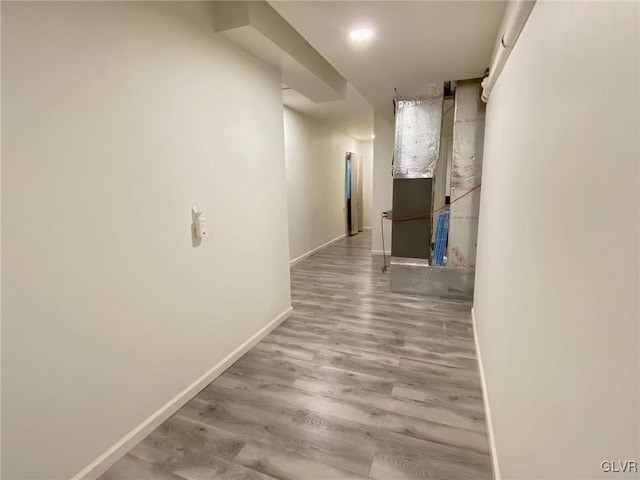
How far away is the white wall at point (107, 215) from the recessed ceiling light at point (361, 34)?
851mm

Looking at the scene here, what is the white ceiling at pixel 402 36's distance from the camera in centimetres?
187

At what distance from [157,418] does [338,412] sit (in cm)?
107

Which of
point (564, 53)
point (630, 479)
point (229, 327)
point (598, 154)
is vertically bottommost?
point (229, 327)

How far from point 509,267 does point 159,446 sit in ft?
6.65

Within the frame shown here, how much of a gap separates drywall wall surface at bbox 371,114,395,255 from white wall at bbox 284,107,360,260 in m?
1.14

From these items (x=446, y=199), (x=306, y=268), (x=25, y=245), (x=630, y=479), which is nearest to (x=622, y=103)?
(x=630, y=479)

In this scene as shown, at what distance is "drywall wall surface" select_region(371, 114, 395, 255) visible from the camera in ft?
18.9

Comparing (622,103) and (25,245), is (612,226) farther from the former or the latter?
(25,245)

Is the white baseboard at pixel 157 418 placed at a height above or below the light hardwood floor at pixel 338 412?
above

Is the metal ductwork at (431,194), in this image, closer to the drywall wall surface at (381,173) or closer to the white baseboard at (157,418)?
the drywall wall surface at (381,173)

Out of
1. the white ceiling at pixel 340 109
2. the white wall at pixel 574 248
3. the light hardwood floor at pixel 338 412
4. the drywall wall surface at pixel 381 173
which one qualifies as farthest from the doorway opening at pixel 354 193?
the white wall at pixel 574 248

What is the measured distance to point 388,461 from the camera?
158 cm

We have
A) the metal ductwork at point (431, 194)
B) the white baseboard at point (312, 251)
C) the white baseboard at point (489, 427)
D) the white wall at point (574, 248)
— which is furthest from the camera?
the white baseboard at point (312, 251)

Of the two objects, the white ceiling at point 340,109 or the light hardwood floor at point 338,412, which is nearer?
the light hardwood floor at point 338,412
